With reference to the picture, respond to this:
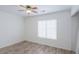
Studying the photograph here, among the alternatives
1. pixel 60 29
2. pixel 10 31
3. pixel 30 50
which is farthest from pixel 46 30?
pixel 10 31

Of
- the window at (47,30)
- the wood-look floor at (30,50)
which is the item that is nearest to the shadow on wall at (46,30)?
the window at (47,30)

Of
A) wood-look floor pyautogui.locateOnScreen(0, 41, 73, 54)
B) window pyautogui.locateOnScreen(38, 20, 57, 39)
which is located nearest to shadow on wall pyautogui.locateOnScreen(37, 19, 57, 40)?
window pyautogui.locateOnScreen(38, 20, 57, 39)

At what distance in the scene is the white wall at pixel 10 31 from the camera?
1.26 meters

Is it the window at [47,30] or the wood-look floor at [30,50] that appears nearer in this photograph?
the wood-look floor at [30,50]

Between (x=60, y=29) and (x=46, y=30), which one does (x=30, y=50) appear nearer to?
(x=46, y=30)

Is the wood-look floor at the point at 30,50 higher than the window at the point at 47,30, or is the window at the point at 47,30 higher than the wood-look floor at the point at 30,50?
the window at the point at 47,30

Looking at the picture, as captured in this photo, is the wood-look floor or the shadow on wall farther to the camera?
the shadow on wall

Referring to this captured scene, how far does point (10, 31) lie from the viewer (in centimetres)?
139

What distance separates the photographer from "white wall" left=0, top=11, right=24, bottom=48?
1.26 metres

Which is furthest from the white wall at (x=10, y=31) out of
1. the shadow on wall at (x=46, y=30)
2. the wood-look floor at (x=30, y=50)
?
the shadow on wall at (x=46, y=30)

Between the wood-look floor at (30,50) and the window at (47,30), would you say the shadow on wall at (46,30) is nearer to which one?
the window at (47,30)

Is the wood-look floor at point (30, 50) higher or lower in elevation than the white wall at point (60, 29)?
lower

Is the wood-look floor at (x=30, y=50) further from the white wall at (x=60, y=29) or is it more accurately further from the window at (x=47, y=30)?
the window at (x=47, y=30)

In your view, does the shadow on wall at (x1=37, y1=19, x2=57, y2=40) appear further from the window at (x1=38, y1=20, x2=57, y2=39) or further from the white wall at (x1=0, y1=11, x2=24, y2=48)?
the white wall at (x1=0, y1=11, x2=24, y2=48)
